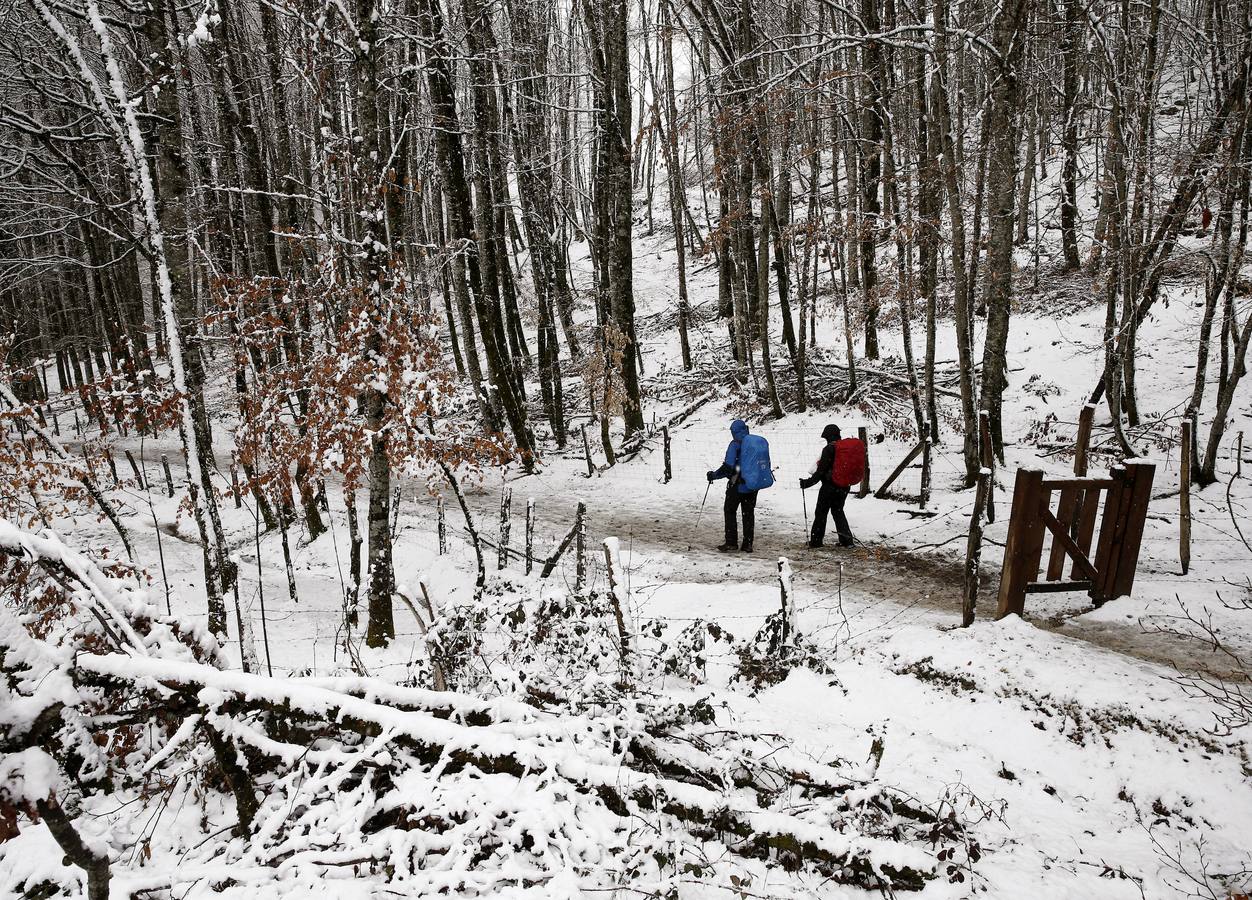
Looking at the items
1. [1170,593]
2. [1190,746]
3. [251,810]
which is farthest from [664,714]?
[1170,593]

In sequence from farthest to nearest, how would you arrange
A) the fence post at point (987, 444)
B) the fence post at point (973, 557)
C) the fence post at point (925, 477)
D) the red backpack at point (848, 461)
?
the fence post at point (925, 477) → the red backpack at point (848, 461) → the fence post at point (987, 444) → the fence post at point (973, 557)

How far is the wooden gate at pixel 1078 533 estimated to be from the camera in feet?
19.5

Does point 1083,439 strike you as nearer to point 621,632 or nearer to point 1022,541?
point 1022,541

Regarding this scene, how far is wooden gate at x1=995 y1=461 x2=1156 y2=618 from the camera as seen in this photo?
5.95 m

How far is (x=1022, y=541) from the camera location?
5953mm

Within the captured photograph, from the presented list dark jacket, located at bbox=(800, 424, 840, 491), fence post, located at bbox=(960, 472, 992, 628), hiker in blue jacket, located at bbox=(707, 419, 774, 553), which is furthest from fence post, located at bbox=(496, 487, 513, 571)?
fence post, located at bbox=(960, 472, 992, 628)

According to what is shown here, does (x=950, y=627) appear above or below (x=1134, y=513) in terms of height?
below

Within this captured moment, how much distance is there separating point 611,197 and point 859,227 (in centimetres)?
598

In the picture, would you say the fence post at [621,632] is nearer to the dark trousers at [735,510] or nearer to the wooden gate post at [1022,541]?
the wooden gate post at [1022,541]

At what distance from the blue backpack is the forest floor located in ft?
3.77

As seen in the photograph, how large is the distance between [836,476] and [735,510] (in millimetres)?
1533

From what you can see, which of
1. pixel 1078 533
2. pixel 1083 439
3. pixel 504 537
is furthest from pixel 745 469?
pixel 1083 439

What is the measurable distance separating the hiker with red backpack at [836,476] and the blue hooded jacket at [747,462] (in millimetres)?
575

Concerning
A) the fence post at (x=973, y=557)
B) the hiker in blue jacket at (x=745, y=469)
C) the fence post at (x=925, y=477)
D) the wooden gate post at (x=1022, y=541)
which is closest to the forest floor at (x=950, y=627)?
the fence post at (x=925, y=477)
